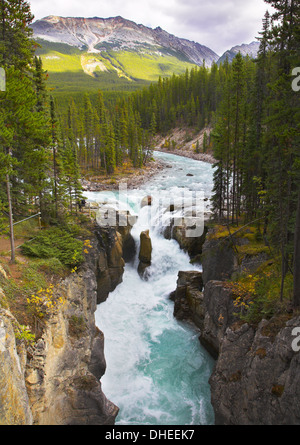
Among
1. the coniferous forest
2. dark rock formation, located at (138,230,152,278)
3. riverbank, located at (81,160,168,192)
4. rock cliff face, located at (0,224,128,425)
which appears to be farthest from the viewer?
riverbank, located at (81,160,168,192)

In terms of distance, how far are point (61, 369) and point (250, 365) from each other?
7773 millimetres

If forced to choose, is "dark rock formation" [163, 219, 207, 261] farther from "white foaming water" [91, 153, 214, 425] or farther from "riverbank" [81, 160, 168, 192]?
"riverbank" [81, 160, 168, 192]

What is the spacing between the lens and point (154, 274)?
25.9 meters

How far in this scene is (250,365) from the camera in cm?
1113

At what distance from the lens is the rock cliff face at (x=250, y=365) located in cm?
927

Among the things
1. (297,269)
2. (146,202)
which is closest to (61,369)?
(297,269)

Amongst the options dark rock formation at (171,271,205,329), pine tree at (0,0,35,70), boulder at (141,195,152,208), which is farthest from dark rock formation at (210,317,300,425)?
boulder at (141,195,152,208)

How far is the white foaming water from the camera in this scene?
14.1m

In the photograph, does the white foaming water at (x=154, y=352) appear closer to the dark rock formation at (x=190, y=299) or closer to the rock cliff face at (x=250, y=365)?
the dark rock formation at (x=190, y=299)

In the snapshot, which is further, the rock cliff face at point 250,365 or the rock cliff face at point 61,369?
the rock cliff face at point 250,365

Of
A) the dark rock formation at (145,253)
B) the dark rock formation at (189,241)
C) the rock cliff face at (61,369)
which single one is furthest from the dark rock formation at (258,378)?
the dark rock formation at (145,253)

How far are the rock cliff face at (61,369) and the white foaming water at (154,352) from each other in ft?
6.06

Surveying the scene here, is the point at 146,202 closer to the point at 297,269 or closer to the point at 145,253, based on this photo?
the point at 145,253

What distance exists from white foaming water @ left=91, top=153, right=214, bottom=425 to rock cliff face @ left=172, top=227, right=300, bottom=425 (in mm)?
1800
